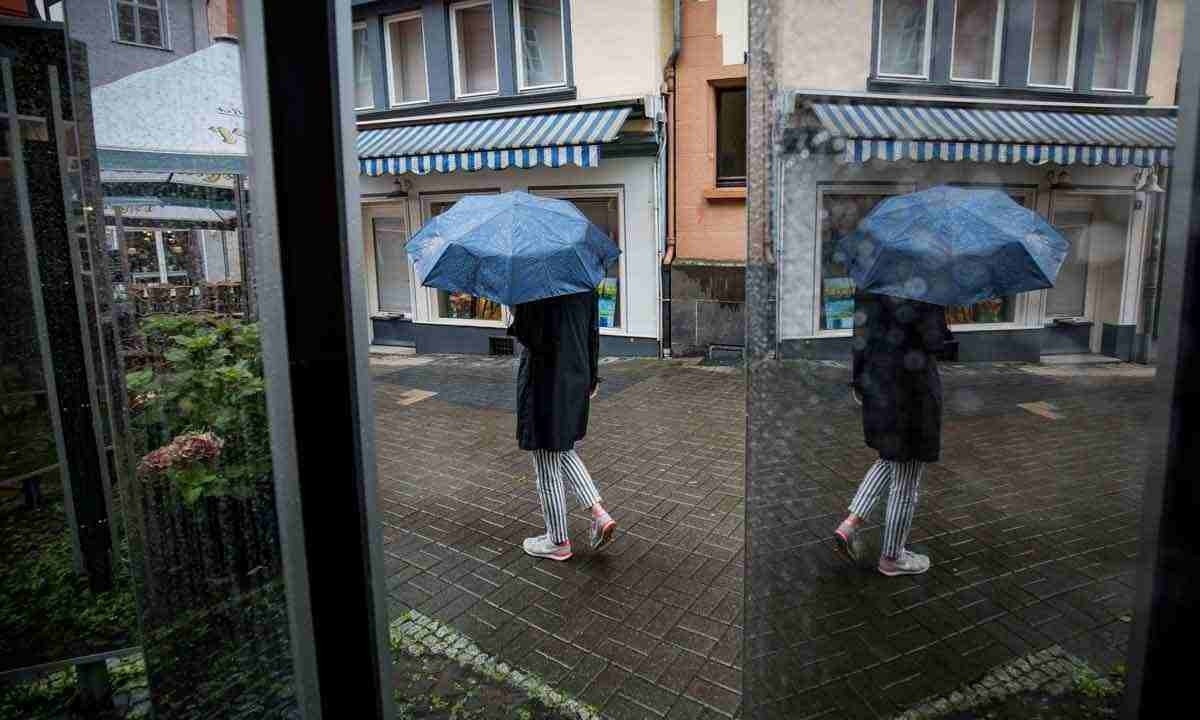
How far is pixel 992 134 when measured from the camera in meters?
1.10

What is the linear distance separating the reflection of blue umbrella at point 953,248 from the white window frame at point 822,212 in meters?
0.02

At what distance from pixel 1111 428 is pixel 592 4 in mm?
10287

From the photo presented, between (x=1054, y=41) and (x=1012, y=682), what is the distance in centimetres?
106

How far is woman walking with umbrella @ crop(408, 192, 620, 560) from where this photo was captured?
3598mm

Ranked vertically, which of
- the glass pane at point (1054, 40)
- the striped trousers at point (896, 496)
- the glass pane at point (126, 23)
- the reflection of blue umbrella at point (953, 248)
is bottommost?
the striped trousers at point (896, 496)

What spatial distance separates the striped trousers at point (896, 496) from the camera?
123 centimetres

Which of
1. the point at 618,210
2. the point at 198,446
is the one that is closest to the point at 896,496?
the point at 198,446

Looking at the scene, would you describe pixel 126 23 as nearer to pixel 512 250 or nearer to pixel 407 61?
pixel 512 250

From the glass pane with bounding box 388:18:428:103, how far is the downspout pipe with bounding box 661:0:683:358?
14.0 feet

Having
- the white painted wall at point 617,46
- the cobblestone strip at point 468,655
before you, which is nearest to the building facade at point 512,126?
the white painted wall at point 617,46

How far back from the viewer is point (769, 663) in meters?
1.41

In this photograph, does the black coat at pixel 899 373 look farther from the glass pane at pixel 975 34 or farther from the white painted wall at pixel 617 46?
the white painted wall at pixel 617 46

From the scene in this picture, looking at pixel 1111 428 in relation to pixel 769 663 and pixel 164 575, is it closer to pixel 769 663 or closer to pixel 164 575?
pixel 769 663

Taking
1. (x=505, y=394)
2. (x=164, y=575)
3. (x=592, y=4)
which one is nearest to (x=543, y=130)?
(x=592, y=4)
